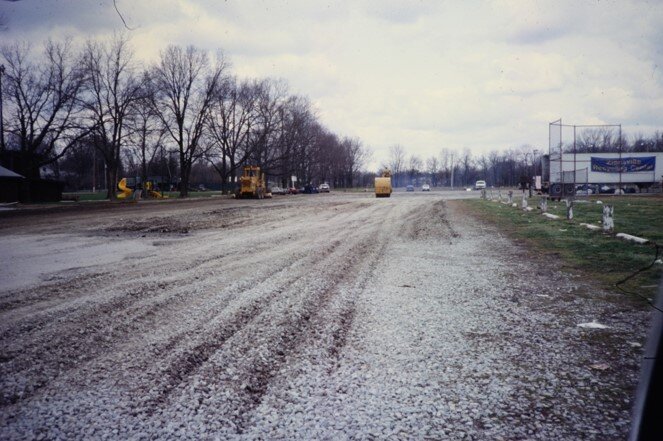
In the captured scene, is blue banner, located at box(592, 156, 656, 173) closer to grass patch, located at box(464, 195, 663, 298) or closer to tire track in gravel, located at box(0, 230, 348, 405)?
grass patch, located at box(464, 195, 663, 298)

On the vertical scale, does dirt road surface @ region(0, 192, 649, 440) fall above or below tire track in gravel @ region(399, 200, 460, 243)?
below

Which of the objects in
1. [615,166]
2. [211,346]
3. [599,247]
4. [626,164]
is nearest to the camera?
[211,346]

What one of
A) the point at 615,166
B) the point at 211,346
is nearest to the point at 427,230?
the point at 211,346

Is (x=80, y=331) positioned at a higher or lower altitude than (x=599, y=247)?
lower

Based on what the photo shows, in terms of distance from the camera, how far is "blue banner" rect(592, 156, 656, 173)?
38.3 meters

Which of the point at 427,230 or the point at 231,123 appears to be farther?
the point at 231,123

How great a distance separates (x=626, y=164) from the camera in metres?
39.6

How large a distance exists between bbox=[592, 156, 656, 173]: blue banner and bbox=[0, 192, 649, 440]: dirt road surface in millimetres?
36861

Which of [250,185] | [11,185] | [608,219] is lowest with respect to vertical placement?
[608,219]

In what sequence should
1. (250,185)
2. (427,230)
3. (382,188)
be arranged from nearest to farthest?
(427,230) < (250,185) < (382,188)

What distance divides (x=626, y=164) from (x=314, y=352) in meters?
45.1

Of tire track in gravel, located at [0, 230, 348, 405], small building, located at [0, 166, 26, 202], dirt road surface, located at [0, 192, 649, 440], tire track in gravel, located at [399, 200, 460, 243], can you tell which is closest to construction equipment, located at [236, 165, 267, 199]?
small building, located at [0, 166, 26, 202]

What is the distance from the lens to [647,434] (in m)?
0.87

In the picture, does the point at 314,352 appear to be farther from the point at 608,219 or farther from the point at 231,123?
the point at 231,123
